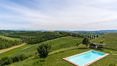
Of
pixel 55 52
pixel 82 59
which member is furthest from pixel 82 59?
pixel 55 52

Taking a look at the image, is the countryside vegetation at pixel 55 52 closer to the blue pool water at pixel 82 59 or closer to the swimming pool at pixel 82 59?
the swimming pool at pixel 82 59

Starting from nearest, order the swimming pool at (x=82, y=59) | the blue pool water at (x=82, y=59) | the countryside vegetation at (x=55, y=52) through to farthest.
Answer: the swimming pool at (x=82, y=59), the blue pool water at (x=82, y=59), the countryside vegetation at (x=55, y=52)

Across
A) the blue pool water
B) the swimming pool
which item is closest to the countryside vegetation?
the swimming pool

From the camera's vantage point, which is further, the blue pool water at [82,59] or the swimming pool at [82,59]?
the blue pool water at [82,59]

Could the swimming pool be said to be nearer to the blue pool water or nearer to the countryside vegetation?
the blue pool water

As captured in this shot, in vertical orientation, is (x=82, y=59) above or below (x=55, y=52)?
above

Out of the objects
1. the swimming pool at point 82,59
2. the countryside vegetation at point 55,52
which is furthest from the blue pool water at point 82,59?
the countryside vegetation at point 55,52

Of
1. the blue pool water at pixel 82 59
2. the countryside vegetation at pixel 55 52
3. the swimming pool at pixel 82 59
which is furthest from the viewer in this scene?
the countryside vegetation at pixel 55 52

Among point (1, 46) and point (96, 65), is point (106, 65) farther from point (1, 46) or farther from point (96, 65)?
point (1, 46)

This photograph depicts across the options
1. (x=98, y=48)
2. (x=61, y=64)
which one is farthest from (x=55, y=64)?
(x=98, y=48)

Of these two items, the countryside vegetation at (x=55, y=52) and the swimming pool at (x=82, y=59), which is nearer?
the swimming pool at (x=82, y=59)

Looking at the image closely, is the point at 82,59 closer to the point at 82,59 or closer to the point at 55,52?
the point at 82,59
